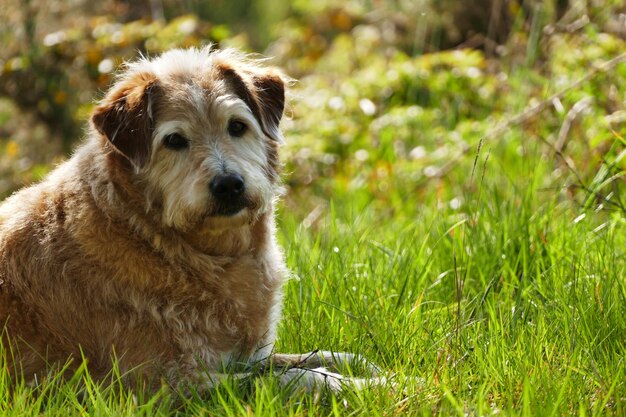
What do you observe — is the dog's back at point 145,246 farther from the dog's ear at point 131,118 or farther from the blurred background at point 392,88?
the blurred background at point 392,88

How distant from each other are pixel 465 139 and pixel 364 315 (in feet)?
10.9

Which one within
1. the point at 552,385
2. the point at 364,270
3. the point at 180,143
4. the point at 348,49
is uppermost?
the point at 180,143

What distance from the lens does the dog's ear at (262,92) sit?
4320 mm

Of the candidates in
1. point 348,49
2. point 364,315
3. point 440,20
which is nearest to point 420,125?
point 440,20

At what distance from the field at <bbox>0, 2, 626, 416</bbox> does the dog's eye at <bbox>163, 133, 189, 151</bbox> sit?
1.01 meters

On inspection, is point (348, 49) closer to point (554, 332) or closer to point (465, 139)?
point (465, 139)

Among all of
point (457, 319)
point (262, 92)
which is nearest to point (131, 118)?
point (262, 92)

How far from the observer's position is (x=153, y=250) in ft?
13.2

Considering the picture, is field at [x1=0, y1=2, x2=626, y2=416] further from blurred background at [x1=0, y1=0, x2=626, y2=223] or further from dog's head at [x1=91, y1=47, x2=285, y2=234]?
dog's head at [x1=91, y1=47, x2=285, y2=234]

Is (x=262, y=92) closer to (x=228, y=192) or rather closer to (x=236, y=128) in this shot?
(x=236, y=128)

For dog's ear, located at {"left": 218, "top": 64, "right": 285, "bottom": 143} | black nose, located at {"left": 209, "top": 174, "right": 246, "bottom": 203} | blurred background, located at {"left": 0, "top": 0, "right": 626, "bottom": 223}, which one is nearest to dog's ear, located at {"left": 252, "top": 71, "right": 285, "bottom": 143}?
dog's ear, located at {"left": 218, "top": 64, "right": 285, "bottom": 143}

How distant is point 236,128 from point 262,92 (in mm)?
349

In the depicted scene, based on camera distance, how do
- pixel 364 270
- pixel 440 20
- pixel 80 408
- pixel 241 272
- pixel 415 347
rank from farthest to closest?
1. pixel 440 20
2. pixel 364 270
3. pixel 241 272
4. pixel 415 347
5. pixel 80 408

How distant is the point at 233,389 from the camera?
3.68 m
